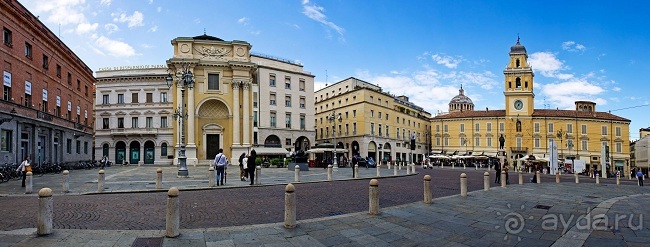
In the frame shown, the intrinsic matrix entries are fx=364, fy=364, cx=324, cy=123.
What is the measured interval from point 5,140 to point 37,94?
6.55m

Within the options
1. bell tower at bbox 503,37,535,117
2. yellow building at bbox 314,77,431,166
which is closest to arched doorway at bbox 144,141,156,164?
yellow building at bbox 314,77,431,166

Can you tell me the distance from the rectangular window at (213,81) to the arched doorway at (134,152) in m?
13.2

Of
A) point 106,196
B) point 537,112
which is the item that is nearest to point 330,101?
point 537,112

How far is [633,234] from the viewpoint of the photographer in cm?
724

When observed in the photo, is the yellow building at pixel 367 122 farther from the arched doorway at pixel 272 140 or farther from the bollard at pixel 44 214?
the bollard at pixel 44 214

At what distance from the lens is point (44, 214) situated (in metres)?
6.42

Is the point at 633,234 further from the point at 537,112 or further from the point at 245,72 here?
the point at 537,112

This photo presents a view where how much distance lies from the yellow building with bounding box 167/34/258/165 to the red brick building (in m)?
10.8

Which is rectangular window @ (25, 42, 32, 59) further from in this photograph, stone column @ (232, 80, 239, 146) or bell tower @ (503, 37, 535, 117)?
bell tower @ (503, 37, 535, 117)

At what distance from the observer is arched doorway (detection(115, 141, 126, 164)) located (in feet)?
158

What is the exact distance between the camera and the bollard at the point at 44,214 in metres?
6.40

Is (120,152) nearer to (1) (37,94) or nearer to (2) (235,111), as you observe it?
(2) (235,111)

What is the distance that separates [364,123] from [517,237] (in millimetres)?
50157

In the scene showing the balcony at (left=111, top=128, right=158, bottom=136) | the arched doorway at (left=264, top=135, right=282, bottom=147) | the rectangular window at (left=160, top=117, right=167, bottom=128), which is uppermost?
the rectangular window at (left=160, top=117, right=167, bottom=128)
